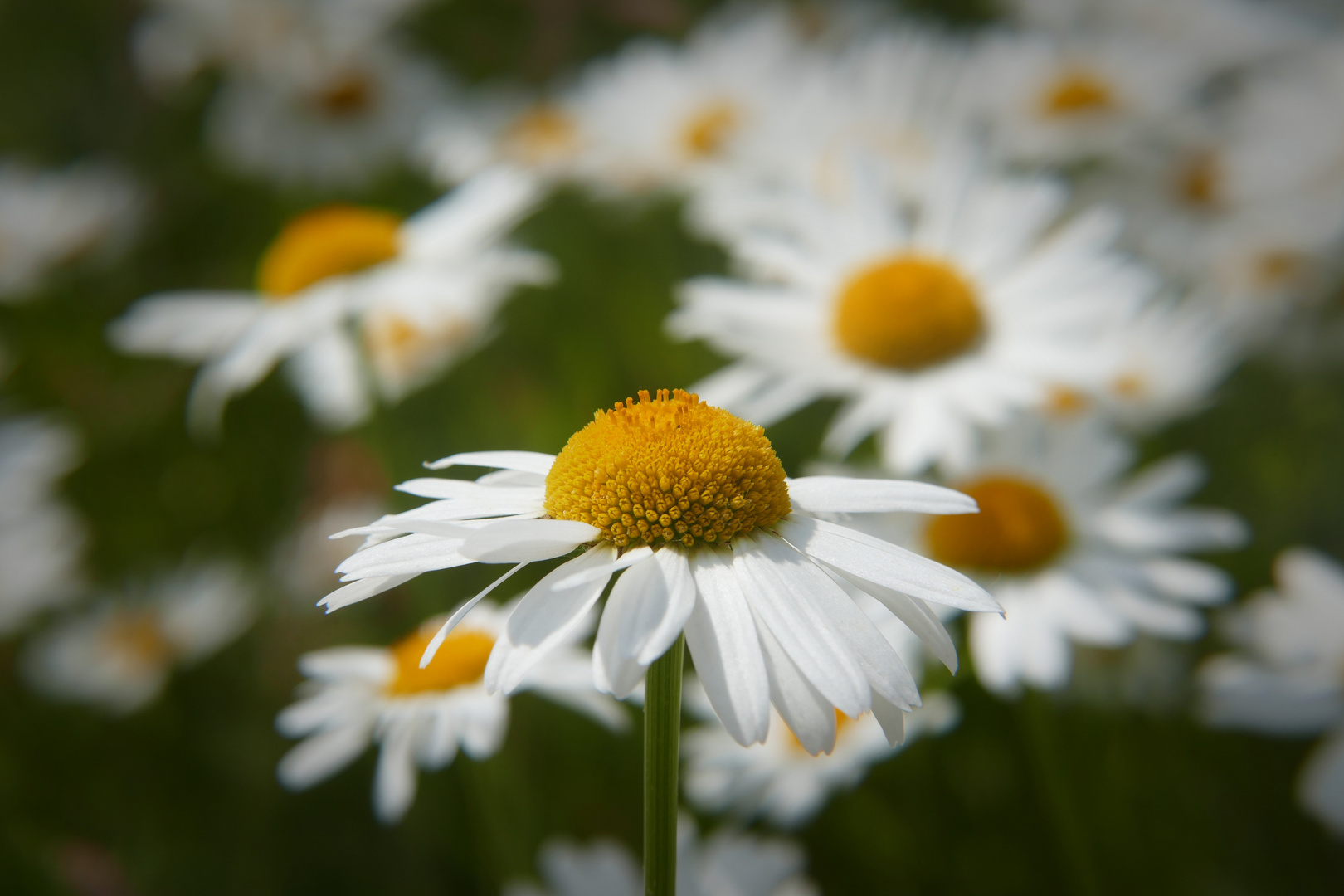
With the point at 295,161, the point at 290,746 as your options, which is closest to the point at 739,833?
the point at 290,746

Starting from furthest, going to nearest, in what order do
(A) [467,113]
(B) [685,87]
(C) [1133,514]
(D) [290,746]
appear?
(A) [467,113], (B) [685,87], (D) [290,746], (C) [1133,514]

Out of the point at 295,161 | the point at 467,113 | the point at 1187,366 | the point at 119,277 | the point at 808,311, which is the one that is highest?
the point at 467,113

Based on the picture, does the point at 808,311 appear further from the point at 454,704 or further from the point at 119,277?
the point at 119,277

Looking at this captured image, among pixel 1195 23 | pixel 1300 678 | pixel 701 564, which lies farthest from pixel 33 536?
pixel 1195 23

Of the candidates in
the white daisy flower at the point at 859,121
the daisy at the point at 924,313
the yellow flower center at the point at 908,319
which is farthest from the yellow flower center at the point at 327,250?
the yellow flower center at the point at 908,319

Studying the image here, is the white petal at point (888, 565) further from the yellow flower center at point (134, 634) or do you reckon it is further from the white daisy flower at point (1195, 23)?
the white daisy flower at point (1195, 23)

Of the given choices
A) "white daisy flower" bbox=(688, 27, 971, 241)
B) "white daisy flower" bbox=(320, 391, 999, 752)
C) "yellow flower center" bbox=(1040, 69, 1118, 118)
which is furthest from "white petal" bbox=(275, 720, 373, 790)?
"yellow flower center" bbox=(1040, 69, 1118, 118)
